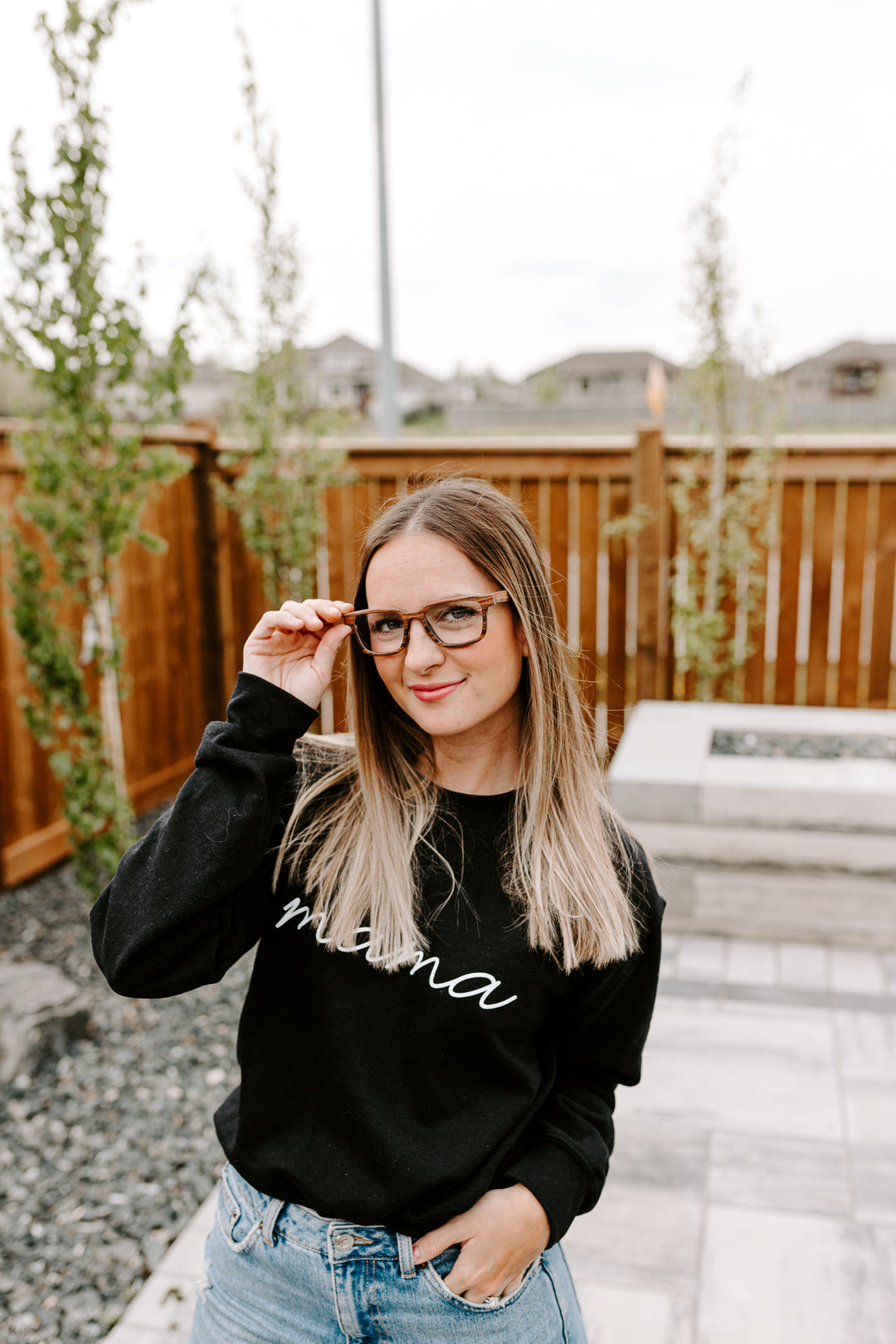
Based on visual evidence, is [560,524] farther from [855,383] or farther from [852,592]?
[855,383]

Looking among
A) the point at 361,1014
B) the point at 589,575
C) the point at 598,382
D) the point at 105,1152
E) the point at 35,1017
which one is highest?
the point at 598,382

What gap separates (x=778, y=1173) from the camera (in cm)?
228

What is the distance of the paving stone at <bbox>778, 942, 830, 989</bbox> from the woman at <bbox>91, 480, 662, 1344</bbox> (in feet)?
7.07

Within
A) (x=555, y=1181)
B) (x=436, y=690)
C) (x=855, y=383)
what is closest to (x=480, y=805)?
(x=436, y=690)

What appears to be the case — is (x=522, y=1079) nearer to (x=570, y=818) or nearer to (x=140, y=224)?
(x=570, y=818)

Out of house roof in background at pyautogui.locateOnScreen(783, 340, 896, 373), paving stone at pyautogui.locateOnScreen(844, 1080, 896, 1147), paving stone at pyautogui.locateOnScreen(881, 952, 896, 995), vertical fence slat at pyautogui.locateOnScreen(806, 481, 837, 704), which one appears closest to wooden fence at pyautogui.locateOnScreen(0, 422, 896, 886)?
vertical fence slat at pyautogui.locateOnScreen(806, 481, 837, 704)

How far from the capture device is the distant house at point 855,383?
58.4 ft

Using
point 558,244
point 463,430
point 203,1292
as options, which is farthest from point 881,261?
point 463,430

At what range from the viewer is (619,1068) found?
123cm

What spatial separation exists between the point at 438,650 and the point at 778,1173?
176cm

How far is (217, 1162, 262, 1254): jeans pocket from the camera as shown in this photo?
113 centimetres

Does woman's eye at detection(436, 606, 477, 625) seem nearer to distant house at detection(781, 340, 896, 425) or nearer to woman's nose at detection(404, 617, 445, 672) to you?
woman's nose at detection(404, 617, 445, 672)

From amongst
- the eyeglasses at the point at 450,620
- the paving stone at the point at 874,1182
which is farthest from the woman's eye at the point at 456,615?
the paving stone at the point at 874,1182

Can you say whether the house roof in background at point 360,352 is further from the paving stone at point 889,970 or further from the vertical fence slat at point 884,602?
the paving stone at point 889,970
